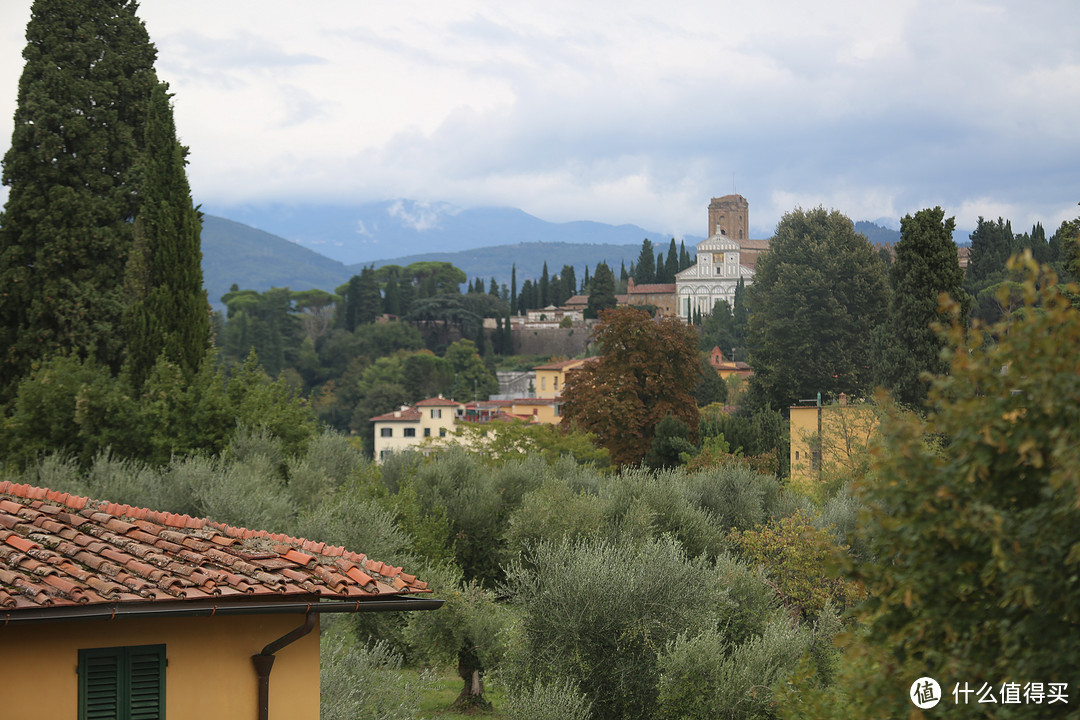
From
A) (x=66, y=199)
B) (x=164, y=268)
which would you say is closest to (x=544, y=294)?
(x=66, y=199)

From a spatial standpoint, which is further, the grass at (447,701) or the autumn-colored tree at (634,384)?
the autumn-colored tree at (634,384)

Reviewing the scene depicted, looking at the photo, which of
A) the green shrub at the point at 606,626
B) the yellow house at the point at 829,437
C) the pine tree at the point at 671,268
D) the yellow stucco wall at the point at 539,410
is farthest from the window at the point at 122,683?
the pine tree at the point at 671,268

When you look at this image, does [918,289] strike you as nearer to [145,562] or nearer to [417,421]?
[145,562]

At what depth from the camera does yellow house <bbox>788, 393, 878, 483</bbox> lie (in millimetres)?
30578

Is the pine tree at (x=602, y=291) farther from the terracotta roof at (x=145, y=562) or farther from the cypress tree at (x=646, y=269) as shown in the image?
the terracotta roof at (x=145, y=562)

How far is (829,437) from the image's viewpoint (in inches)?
1277

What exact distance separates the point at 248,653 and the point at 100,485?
1188 cm

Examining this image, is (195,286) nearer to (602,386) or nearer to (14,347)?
(14,347)

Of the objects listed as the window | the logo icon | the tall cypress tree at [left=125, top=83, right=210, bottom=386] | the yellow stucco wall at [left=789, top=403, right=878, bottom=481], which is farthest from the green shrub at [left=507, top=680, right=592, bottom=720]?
the yellow stucco wall at [left=789, top=403, right=878, bottom=481]

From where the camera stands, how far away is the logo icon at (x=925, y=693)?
3656mm

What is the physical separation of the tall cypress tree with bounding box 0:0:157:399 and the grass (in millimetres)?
12542

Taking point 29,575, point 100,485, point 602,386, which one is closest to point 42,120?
point 100,485

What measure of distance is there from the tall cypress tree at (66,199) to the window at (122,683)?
732 inches

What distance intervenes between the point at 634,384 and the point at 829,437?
11875 mm
